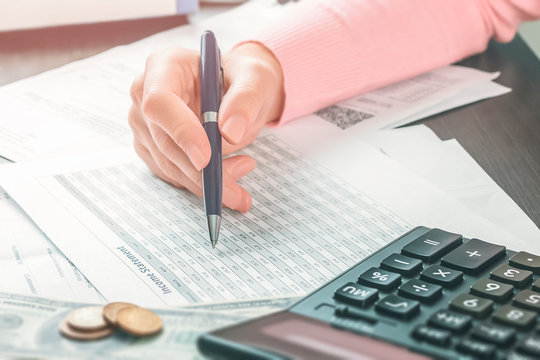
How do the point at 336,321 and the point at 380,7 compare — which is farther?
the point at 380,7

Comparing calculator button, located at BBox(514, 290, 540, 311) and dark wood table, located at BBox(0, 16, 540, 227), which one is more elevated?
calculator button, located at BBox(514, 290, 540, 311)

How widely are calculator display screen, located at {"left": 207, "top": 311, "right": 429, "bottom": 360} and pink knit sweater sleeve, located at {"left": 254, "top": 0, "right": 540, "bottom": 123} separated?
1.16 feet

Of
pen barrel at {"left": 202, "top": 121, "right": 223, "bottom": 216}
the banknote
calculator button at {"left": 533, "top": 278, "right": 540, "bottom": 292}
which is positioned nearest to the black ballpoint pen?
pen barrel at {"left": 202, "top": 121, "right": 223, "bottom": 216}

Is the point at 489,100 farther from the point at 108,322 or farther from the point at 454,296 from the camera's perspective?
the point at 108,322

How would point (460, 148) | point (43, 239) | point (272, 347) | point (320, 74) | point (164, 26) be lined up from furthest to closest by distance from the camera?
1. point (164, 26)
2. point (320, 74)
3. point (460, 148)
4. point (43, 239)
5. point (272, 347)

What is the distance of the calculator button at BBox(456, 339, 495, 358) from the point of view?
0.34 meters

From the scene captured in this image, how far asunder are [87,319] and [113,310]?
0.01 m

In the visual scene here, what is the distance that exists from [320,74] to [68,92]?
263mm

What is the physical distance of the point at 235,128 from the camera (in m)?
0.55

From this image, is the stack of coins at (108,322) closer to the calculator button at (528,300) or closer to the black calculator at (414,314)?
the black calculator at (414,314)

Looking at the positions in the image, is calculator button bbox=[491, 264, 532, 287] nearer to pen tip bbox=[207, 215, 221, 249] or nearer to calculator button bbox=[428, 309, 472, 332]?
calculator button bbox=[428, 309, 472, 332]

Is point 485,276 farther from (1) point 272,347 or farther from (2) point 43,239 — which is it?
(2) point 43,239

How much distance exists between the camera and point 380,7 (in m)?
0.80

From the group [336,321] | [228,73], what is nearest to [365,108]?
[228,73]
